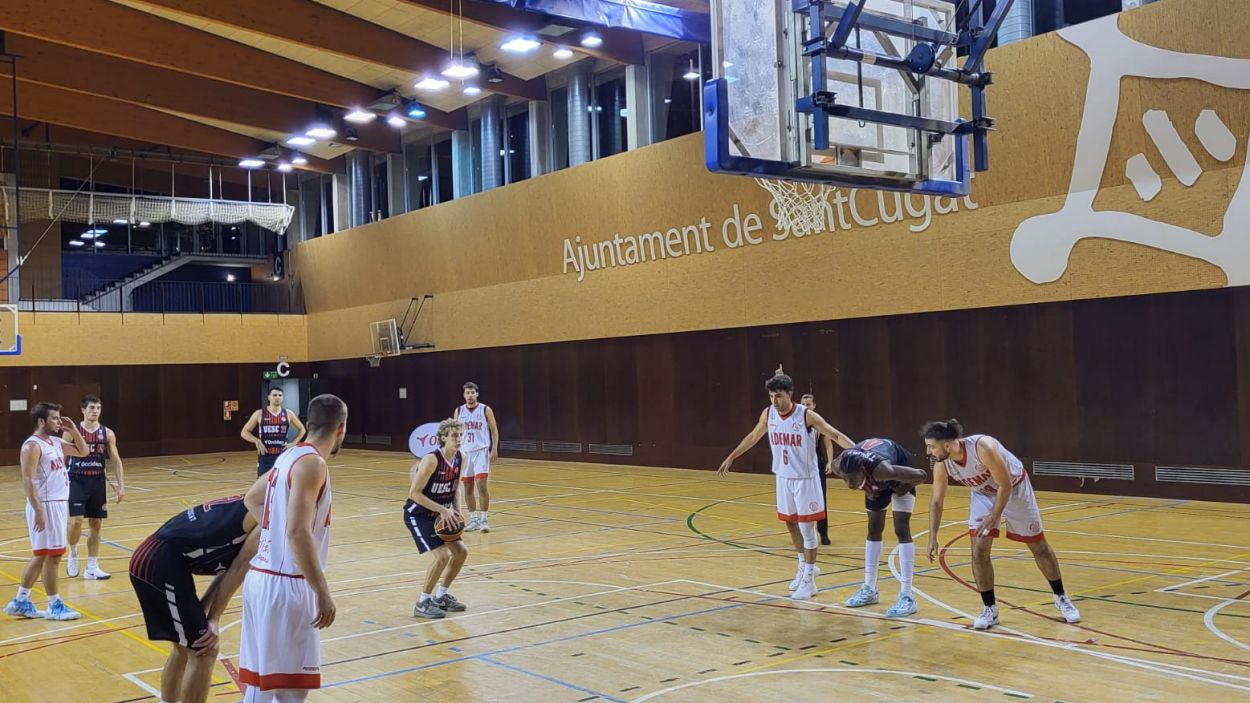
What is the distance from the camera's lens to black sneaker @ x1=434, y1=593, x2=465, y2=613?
27.8 feet

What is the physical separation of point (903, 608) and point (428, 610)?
3.66 metres

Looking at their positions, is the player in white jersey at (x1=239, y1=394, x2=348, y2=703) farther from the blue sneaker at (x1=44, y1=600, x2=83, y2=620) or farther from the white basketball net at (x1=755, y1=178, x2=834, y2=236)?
the white basketball net at (x1=755, y1=178, x2=834, y2=236)

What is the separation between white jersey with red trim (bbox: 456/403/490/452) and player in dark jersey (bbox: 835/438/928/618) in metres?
6.57

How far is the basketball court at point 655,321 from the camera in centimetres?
705

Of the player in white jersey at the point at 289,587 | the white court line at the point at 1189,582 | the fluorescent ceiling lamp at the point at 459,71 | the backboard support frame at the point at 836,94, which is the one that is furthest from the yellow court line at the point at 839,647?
the fluorescent ceiling lamp at the point at 459,71

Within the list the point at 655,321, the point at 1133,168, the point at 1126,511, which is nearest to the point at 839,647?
the point at 1126,511

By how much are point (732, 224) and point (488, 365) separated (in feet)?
30.3

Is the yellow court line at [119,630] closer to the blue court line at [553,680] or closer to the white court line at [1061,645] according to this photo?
the blue court line at [553,680]

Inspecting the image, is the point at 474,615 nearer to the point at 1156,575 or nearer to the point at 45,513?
the point at 45,513

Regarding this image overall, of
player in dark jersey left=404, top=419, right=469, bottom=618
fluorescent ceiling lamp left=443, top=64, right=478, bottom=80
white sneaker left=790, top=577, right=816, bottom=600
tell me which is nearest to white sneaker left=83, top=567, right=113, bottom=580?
player in dark jersey left=404, top=419, right=469, bottom=618

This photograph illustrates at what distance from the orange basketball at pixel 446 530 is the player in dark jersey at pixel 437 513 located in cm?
4

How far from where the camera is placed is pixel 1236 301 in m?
13.9

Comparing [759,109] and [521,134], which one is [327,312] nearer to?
[521,134]

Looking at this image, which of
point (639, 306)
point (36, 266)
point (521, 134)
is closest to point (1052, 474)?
point (639, 306)
